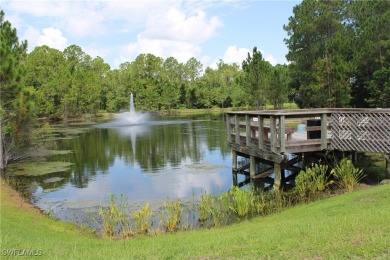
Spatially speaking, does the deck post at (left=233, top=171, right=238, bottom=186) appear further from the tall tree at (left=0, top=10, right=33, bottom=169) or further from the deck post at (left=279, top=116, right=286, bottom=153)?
the tall tree at (left=0, top=10, right=33, bottom=169)

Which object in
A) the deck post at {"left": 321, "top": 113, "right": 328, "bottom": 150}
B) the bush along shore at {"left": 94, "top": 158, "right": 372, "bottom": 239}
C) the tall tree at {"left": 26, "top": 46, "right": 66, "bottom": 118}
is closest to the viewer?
the bush along shore at {"left": 94, "top": 158, "right": 372, "bottom": 239}

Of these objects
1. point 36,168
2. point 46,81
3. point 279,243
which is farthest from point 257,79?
point 46,81

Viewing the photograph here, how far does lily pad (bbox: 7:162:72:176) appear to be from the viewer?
20025 mm

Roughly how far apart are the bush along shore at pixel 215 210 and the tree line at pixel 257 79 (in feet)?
32.5

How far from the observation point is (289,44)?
39.3 metres

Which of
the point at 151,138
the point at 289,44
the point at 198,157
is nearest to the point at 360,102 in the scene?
the point at 289,44

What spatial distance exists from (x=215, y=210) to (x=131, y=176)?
8.24m

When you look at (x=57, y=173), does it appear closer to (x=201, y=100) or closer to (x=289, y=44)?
(x=289, y=44)

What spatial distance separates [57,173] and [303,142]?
13.3 meters

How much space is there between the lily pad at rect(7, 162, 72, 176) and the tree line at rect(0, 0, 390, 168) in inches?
31.1

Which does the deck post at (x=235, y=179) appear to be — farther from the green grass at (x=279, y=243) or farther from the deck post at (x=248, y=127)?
the green grass at (x=279, y=243)

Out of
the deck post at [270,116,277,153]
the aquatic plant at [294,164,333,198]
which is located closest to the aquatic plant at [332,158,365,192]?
the aquatic plant at [294,164,333,198]

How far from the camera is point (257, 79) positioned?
131 feet

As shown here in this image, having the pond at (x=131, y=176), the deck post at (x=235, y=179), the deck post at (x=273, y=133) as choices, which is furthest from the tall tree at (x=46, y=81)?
the deck post at (x=273, y=133)
